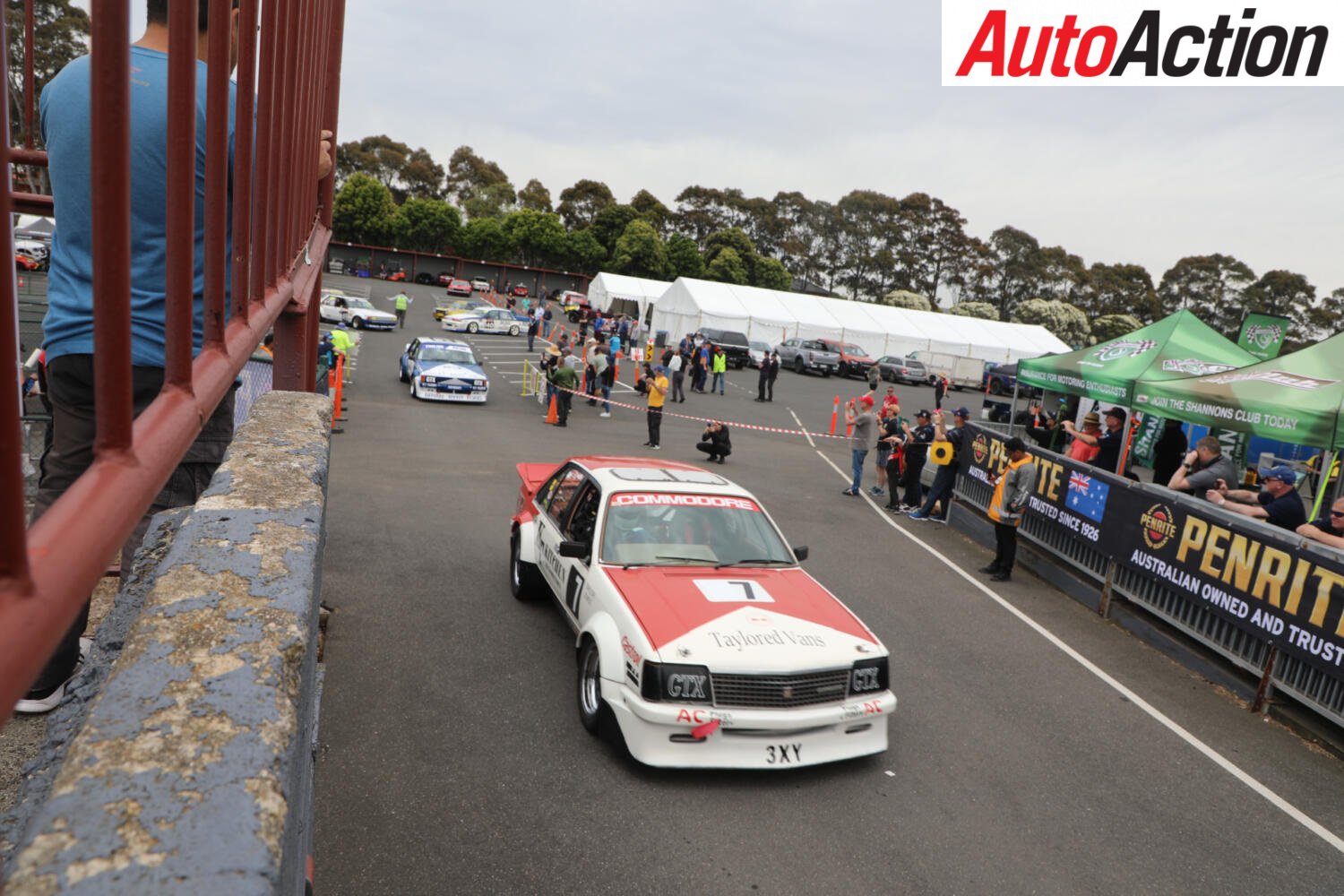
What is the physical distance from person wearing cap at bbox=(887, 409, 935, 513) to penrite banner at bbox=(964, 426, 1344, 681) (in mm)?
2919

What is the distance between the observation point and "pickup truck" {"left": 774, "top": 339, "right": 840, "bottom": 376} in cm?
4064

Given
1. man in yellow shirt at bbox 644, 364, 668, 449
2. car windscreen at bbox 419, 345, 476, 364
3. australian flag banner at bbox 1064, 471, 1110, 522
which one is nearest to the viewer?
australian flag banner at bbox 1064, 471, 1110, 522

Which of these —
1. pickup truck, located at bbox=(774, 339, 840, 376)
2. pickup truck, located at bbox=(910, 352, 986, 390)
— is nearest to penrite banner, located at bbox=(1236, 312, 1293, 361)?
pickup truck, located at bbox=(774, 339, 840, 376)

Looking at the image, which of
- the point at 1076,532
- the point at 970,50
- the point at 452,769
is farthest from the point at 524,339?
the point at 452,769

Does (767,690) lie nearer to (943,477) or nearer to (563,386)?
(943,477)

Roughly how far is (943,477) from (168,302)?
13.2 m

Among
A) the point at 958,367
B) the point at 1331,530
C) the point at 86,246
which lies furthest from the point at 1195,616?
the point at 958,367

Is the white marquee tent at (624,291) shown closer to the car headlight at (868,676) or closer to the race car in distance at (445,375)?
the race car in distance at (445,375)

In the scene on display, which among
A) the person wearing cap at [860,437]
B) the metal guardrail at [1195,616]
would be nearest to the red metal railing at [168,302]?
the metal guardrail at [1195,616]

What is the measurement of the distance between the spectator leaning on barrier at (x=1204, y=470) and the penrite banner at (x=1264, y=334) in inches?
381

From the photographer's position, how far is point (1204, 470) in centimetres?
1059

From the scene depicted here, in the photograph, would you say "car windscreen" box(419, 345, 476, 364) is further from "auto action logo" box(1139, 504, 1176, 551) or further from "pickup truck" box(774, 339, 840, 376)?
"pickup truck" box(774, 339, 840, 376)

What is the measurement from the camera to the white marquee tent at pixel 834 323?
42719 mm

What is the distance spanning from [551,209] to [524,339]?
6600 cm
